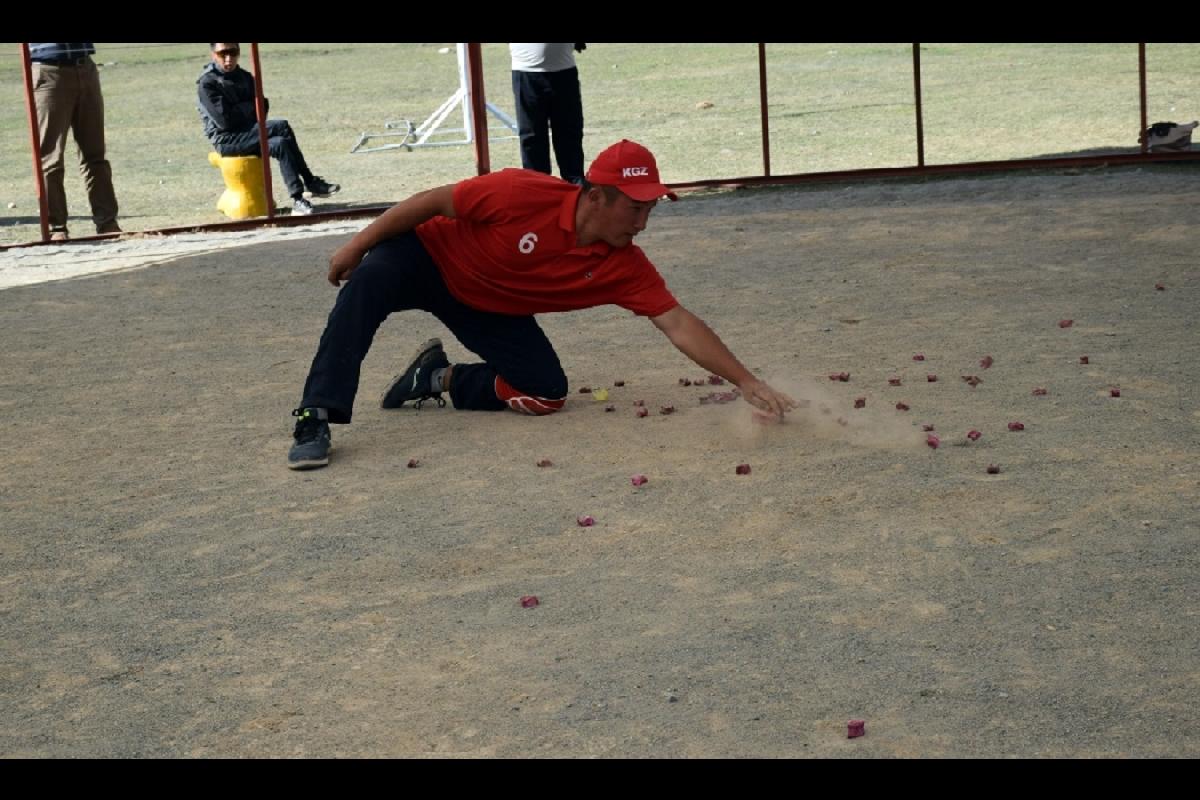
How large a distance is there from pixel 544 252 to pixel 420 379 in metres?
1.07

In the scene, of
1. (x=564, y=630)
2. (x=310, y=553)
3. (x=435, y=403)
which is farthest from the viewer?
(x=435, y=403)

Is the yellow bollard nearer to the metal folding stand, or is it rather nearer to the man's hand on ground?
the metal folding stand

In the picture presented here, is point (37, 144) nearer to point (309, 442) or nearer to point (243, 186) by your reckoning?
point (243, 186)

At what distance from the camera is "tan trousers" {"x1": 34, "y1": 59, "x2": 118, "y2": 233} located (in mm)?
12984

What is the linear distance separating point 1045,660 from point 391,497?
2.63 meters

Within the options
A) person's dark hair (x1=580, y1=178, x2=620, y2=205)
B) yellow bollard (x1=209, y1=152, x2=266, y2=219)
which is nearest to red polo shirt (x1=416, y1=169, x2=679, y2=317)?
person's dark hair (x1=580, y1=178, x2=620, y2=205)

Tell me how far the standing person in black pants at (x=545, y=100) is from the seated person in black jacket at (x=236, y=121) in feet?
7.36

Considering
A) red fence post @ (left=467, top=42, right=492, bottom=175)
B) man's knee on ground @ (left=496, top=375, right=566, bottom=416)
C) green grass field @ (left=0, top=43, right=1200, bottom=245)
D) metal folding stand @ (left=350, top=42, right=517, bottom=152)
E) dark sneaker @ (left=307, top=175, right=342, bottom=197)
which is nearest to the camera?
man's knee on ground @ (left=496, top=375, right=566, bottom=416)

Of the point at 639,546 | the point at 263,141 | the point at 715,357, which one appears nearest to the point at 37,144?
the point at 263,141

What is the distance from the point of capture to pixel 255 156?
13727mm

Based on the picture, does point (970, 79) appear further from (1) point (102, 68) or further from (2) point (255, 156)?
(1) point (102, 68)

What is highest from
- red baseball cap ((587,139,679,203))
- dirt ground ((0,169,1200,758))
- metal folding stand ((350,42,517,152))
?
red baseball cap ((587,139,679,203))

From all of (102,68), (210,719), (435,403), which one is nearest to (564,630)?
(210,719)

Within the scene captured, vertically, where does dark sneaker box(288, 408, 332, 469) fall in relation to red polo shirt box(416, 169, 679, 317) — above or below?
below
